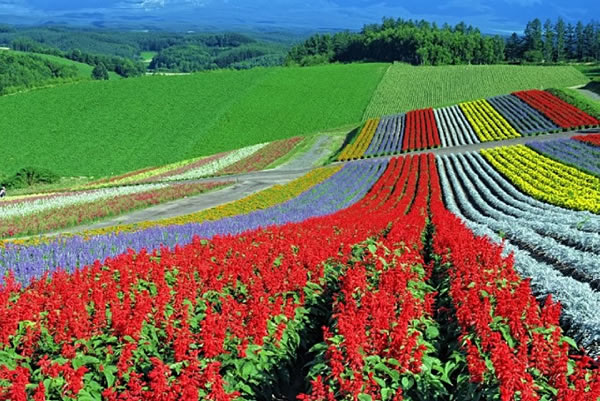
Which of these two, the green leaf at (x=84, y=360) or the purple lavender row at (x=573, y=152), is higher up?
the green leaf at (x=84, y=360)

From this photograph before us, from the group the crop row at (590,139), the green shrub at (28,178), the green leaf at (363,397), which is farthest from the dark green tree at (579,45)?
the green leaf at (363,397)

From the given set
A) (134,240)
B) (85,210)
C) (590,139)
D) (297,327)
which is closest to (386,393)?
(297,327)

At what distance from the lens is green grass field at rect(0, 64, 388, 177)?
7800cm

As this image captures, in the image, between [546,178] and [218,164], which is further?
[218,164]

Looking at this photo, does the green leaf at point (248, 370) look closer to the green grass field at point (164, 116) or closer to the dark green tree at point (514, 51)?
the green grass field at point (164, 116)

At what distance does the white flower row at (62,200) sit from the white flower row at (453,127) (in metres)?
30.4

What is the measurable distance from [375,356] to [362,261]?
5.64m

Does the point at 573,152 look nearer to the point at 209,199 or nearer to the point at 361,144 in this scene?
the point at 361,144

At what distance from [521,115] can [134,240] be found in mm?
60379

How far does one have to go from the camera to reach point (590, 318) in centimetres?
1034

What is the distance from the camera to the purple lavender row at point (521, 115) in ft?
213

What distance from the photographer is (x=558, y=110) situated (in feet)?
232

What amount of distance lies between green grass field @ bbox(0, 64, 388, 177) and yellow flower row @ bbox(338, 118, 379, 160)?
11.7 metres

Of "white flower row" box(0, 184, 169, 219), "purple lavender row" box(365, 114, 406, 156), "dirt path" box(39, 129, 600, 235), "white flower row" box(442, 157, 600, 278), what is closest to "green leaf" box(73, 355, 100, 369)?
"white flower row" box(442, 157, 600, 278)
